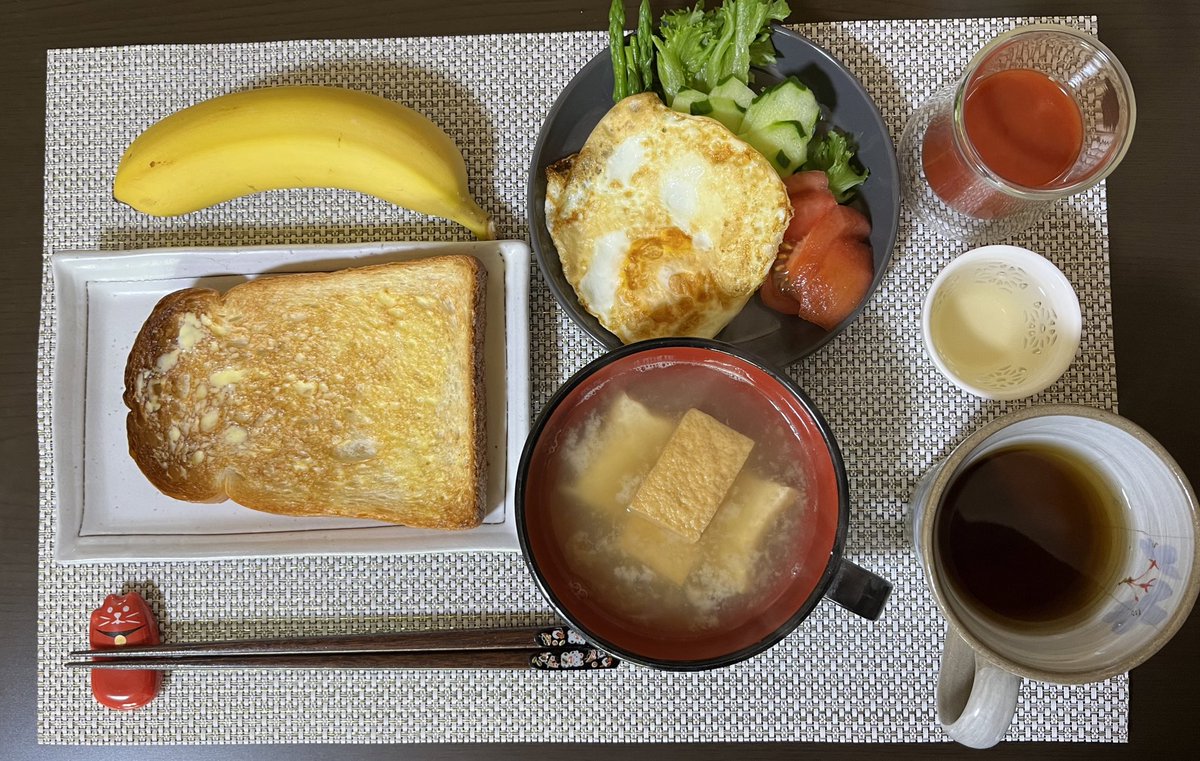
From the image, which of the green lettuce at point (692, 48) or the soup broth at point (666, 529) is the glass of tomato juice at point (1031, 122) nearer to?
the green lettuce at point (692, 48)

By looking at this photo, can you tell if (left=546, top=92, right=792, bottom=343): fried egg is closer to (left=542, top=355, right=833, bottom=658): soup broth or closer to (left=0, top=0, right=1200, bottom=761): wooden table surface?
(left=542, top=355, right=833, bottom=658): soup broth

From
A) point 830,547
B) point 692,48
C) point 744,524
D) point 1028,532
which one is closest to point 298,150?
point 692,48

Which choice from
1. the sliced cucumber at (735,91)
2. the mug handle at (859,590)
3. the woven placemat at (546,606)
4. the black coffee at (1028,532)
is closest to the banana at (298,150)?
the woven placemat at (546,606)

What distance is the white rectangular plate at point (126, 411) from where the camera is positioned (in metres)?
1.29

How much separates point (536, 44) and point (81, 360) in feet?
3.16

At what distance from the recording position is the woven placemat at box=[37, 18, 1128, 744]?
1324mm

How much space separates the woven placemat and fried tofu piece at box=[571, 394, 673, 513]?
0.29 m

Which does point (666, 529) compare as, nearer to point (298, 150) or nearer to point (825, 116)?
point (825, 116)

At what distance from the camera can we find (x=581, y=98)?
4.17ft

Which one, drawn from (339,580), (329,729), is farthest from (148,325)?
(329,729)

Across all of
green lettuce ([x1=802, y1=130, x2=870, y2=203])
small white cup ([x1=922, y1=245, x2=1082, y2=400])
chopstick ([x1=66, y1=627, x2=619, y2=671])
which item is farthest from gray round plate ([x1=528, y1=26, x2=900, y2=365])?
chopstick ([x1=66, y1=627, x2=619, y2=671])

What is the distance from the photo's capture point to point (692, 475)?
3.42 feet

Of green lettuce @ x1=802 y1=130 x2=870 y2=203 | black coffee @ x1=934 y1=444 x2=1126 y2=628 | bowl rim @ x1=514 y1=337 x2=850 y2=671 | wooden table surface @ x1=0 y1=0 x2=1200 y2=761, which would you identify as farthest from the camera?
wooden table surface @ x1=0 y1=0 x2=1200 y2=761

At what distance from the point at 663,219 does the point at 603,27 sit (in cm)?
43
